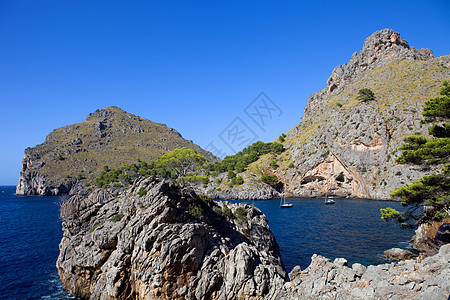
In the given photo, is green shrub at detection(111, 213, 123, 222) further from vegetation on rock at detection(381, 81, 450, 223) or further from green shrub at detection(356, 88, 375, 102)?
green shrub at detection(356, 88, 375, 102)

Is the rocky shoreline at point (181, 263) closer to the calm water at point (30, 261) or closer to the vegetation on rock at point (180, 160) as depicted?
the calm water at point (30, 261)

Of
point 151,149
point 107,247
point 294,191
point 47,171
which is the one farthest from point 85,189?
point 107,247

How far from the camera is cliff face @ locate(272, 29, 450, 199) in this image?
8900cm

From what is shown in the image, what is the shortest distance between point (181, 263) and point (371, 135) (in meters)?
99.0

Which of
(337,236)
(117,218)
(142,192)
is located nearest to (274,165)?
(337,236)

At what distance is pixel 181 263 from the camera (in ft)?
60.5

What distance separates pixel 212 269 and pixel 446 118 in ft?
85.3

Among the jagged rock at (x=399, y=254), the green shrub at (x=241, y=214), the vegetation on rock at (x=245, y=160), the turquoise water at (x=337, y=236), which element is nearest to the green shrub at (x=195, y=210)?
the green shrub at (x=241, y=214)

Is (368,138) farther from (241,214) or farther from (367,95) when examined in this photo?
(241,214)

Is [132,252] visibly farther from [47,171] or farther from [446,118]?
[47,171]

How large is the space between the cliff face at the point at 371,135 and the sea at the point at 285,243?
118 ft

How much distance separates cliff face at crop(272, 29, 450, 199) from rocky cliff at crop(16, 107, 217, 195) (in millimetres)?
104017

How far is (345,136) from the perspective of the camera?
10306cm

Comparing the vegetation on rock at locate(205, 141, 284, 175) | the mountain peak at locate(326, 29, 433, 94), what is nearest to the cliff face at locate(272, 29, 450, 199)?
the mountain peak at locate(326, 29, 433, 94)
